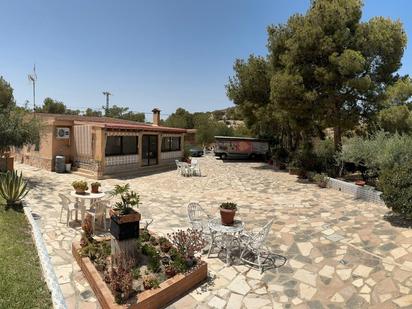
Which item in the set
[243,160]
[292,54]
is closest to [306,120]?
[292,54]

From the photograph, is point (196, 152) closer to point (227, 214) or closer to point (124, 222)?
point (227, 214)

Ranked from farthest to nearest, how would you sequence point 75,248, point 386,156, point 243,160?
point 243,160 < point 386,156 < point 75,248

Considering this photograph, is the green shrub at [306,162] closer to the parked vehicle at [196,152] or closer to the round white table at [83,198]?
the round white table at [83,198]

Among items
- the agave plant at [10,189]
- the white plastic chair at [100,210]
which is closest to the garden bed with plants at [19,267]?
the agave plant at [10,189]

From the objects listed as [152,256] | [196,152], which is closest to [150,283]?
[152,256]

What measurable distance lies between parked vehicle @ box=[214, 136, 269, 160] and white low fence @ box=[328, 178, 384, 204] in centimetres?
1562

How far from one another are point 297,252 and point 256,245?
1.37 metres

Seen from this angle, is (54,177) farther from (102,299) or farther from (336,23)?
(336,23)

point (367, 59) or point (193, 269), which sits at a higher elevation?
point (367, 59)

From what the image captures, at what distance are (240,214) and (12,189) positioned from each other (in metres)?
7.19

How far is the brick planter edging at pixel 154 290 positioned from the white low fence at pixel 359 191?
826 cm

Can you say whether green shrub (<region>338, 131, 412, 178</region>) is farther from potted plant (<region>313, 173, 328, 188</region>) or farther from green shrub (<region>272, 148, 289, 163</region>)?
green shrub (<region>272, 148, 289, 163</region>)

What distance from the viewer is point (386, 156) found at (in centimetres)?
1120

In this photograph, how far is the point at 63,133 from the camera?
1919 cm
